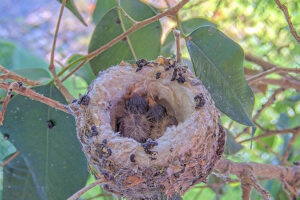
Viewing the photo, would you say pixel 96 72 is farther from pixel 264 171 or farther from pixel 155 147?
pixel 264 171

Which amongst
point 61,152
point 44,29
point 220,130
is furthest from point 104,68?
point 44,29

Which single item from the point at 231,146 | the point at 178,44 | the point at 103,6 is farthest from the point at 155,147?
the point at 103,6

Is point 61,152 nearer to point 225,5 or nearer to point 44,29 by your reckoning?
point 225,5

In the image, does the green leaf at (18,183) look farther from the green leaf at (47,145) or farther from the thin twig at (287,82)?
the thin twig at (287,82)

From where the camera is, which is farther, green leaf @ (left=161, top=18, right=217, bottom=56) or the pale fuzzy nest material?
green leaf @ (left=161, top=18, right=217, bottom=56)

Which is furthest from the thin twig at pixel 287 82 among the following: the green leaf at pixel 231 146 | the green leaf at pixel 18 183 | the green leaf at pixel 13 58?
the green leaf at pixel 13 58

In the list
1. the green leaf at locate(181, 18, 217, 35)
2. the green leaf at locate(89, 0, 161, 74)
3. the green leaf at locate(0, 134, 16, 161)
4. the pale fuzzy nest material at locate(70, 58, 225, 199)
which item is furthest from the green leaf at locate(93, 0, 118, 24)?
the green leaf at locate(0, 134, 16, 161)

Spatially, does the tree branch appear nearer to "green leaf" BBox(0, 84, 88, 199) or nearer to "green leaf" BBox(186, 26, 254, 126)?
"green leaf" BBox(186, 26, 254, 126)
